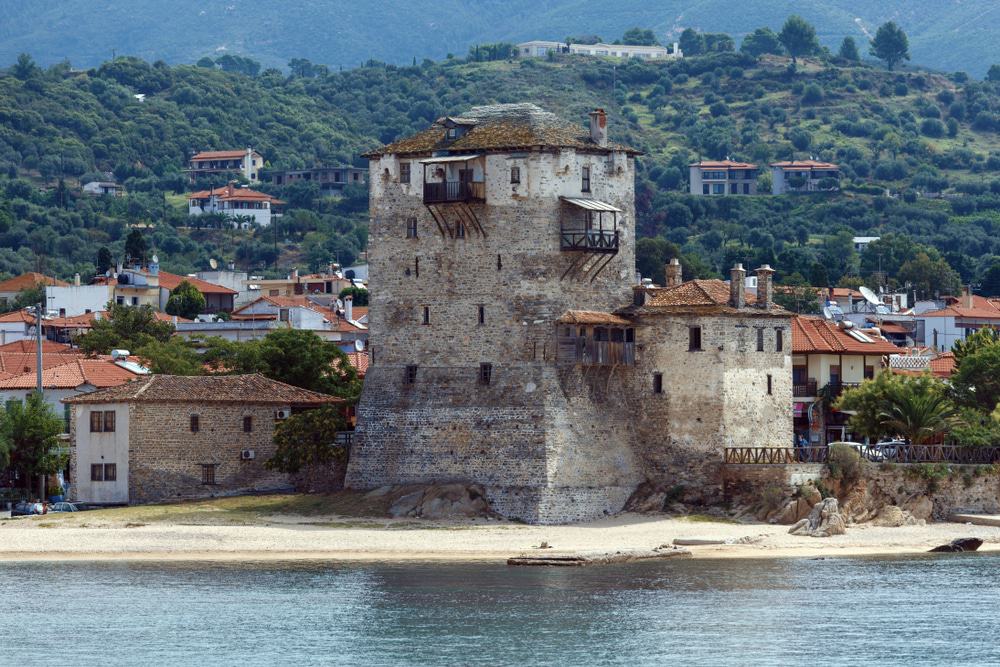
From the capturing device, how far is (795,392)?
312 feet

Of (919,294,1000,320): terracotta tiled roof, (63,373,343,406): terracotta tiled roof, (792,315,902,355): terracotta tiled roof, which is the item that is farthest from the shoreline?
(919,294,1000,320): terracotta tiled roof

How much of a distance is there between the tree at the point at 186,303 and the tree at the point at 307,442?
2067 inches

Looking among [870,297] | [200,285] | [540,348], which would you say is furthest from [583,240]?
[870,297]

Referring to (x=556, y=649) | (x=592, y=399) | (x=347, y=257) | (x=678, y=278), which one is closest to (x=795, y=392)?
(x=678, y=278)

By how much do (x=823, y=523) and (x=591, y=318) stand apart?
10641 mm

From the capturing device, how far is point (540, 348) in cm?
8325

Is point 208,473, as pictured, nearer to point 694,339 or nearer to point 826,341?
point 694,339

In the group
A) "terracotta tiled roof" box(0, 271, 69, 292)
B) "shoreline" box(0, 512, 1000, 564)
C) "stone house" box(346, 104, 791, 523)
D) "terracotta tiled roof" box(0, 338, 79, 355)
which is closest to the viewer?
"shoreline" box(0, 512, 1000, 564)

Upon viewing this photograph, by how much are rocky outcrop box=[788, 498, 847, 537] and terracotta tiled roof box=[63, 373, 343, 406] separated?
63.0ft

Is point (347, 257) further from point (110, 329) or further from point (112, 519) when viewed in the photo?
point (112, 519)

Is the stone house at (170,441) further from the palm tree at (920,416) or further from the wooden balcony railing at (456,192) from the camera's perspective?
the palm tree at (920,416)

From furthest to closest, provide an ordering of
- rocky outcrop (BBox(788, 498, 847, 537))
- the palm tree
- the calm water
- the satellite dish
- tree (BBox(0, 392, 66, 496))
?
the satellite dish < tree (BBox(0, 392, 66, 496)) < the palm tree < rocky outcrop (BBox(788, 498, 847, 537)) < the calm water

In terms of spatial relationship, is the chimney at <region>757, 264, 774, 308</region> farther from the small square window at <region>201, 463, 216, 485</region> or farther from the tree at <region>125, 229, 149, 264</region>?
the tree at <region>125, 229, 149, 264</region>

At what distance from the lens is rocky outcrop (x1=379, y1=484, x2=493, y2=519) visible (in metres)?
82.1
